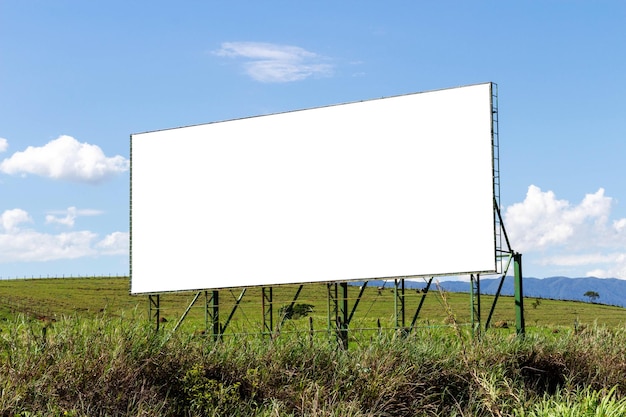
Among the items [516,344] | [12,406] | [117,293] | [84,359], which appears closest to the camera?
[12,406]

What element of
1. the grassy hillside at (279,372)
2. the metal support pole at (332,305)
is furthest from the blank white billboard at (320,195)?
the grassy hillside at (279,372)

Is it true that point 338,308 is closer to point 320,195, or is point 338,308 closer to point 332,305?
point 332,305

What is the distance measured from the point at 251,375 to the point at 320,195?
15.8 m

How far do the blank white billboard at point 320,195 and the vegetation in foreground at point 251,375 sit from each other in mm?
9877

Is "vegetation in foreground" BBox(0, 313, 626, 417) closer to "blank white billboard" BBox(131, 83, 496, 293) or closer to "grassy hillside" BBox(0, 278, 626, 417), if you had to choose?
"grassy hillside" BBox(0, 278, 626, 417)

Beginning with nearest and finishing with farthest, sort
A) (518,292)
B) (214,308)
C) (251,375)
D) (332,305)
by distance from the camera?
1. (251,375)
2. (518,292)
3. (332,305)
4. (214,308)

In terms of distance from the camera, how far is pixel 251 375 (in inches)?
583

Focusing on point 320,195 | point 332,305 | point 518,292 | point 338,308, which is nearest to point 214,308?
point 332,305

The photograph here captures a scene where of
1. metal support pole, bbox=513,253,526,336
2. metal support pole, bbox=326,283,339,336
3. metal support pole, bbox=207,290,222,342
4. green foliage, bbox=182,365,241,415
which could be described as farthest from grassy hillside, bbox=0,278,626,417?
metal support pole, bbox=207,290,222,342

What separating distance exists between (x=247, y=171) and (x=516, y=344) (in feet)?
52.2

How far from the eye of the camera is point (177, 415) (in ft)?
46.1

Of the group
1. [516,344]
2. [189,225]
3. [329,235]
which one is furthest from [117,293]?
[516,344]

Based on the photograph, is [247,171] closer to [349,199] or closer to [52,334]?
[349,199]

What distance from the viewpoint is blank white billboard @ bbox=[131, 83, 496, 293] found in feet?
91.3
